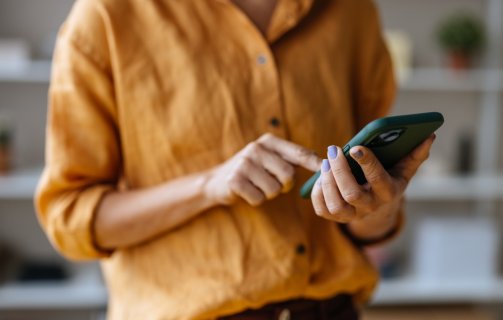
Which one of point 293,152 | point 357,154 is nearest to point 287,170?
point 293,152

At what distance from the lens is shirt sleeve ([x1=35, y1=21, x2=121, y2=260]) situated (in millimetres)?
774

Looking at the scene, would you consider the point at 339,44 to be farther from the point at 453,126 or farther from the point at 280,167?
the point at 453,126

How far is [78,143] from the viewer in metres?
0.79

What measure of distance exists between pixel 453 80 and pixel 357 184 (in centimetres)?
183

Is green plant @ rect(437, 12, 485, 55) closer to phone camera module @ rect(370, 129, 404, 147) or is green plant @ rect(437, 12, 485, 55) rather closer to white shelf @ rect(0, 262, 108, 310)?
white shelf @ rect(0, 262, 108, 310)

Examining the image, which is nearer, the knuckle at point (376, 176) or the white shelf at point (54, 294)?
the knuckle at point (376, 176)

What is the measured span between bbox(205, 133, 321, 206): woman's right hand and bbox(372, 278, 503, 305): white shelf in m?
1.68

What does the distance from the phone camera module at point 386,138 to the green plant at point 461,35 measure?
5.99 feet

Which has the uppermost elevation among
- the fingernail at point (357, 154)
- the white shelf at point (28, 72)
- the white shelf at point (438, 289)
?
the fingernail at point (357, 154)

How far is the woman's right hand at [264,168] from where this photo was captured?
27.5 inches

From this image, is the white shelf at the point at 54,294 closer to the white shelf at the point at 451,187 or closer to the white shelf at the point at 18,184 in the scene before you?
the white shelf at the point at 18,184

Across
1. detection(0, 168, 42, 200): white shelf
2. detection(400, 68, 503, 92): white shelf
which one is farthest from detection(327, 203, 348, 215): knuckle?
detection(400, 68, 503, 92): white shelf

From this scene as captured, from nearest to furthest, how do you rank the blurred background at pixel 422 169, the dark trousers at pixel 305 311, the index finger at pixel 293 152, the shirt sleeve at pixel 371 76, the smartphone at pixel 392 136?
the smartphone at pixel 392 136 → the index finger at pixel 293 152 → the dark trousers at pixel 305 311 → the shirt sleeve at pixel 371 76 → the blurred background at pixel 422 169

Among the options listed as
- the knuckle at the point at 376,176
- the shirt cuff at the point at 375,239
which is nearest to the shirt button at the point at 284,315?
the shirt cuff at the point at 375,239
